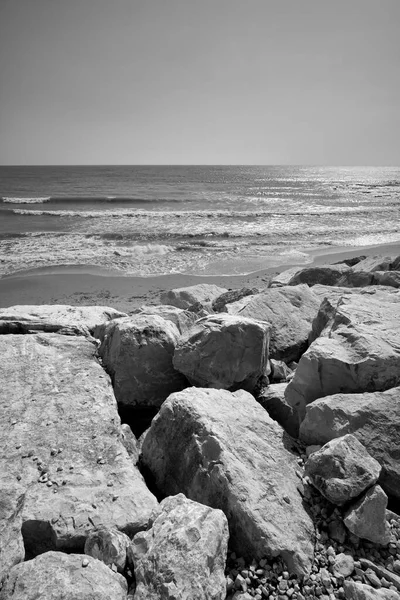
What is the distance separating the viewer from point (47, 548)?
7.61 feet

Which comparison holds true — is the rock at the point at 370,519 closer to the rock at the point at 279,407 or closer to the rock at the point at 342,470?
the rock at the point at 342,470

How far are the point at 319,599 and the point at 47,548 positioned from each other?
1672 millimetres

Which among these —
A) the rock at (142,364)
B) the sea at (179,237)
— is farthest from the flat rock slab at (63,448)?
the sea at (179,237)

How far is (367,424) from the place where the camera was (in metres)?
2.89

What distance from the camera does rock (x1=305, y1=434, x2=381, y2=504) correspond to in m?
2.45

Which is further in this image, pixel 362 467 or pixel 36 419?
pixel 36 419

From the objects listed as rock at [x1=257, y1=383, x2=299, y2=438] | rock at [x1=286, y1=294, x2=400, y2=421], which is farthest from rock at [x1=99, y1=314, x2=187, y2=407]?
rock at [x1=286, y1=294, x2=400, y2=421]

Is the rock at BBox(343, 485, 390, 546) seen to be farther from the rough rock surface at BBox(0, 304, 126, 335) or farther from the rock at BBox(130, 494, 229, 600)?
the rough rock surface at BBox(0, 304, 126, 335)

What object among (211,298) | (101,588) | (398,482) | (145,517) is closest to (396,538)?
(398,482)

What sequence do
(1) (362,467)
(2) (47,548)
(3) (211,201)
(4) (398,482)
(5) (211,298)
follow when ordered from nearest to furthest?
(2) (47,548) < (1) (362,467) < (4) (398,482) < (5) (211,298) < (3) (211,201)

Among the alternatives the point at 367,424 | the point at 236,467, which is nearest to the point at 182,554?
the point at 236,467

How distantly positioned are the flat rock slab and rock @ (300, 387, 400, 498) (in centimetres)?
144

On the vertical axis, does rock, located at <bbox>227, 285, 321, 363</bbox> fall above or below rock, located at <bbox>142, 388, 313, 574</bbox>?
above

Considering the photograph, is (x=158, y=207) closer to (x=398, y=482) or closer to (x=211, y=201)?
(x=211, y=201)
